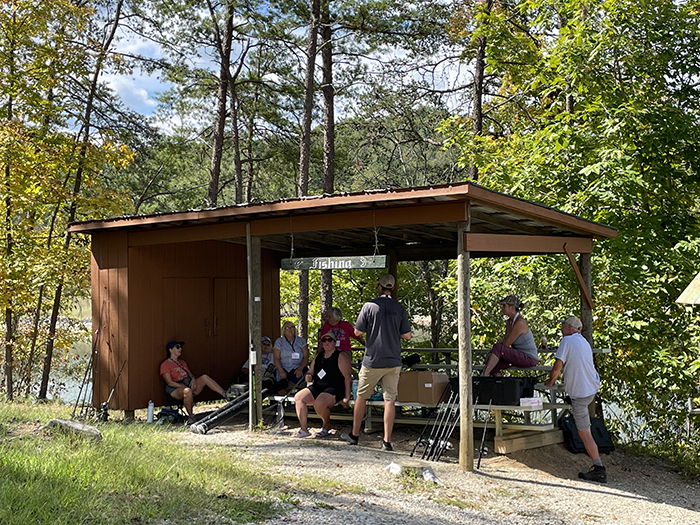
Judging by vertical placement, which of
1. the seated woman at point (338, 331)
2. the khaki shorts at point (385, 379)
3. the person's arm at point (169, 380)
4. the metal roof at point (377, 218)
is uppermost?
the metal roof at point (377, 218)

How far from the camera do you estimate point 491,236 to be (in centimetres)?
801

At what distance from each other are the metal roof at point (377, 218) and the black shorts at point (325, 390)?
1.81m

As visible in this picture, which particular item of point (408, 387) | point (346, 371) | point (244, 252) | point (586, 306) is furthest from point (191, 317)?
point (586, 306)

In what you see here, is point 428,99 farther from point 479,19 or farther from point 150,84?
point 150,84

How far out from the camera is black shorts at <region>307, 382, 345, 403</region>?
29.4 feet

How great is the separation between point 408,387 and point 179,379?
353cm

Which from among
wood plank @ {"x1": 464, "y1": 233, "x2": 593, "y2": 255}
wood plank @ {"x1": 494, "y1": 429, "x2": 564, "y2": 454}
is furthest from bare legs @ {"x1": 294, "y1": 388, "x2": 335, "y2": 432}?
wood plank @ {"x1": 464, "y1": 233, "x2": 593, "y2": 255}

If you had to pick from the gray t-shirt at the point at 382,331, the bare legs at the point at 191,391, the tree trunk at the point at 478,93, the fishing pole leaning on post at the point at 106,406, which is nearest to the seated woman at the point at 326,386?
the gray t-shirt at the point at 382,331

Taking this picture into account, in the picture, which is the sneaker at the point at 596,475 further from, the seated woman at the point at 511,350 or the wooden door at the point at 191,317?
the wooden door at the point at 191,317

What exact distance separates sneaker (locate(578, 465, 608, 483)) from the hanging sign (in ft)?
10.6

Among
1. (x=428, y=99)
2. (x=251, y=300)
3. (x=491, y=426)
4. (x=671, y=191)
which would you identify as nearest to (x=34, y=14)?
(x=251, y=300)

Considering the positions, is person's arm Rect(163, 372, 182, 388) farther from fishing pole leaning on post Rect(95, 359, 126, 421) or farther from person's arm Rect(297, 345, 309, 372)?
person's arm Rect(297, 345, 309, 372)

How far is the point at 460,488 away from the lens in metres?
6.84

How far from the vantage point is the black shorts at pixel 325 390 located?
896cm
